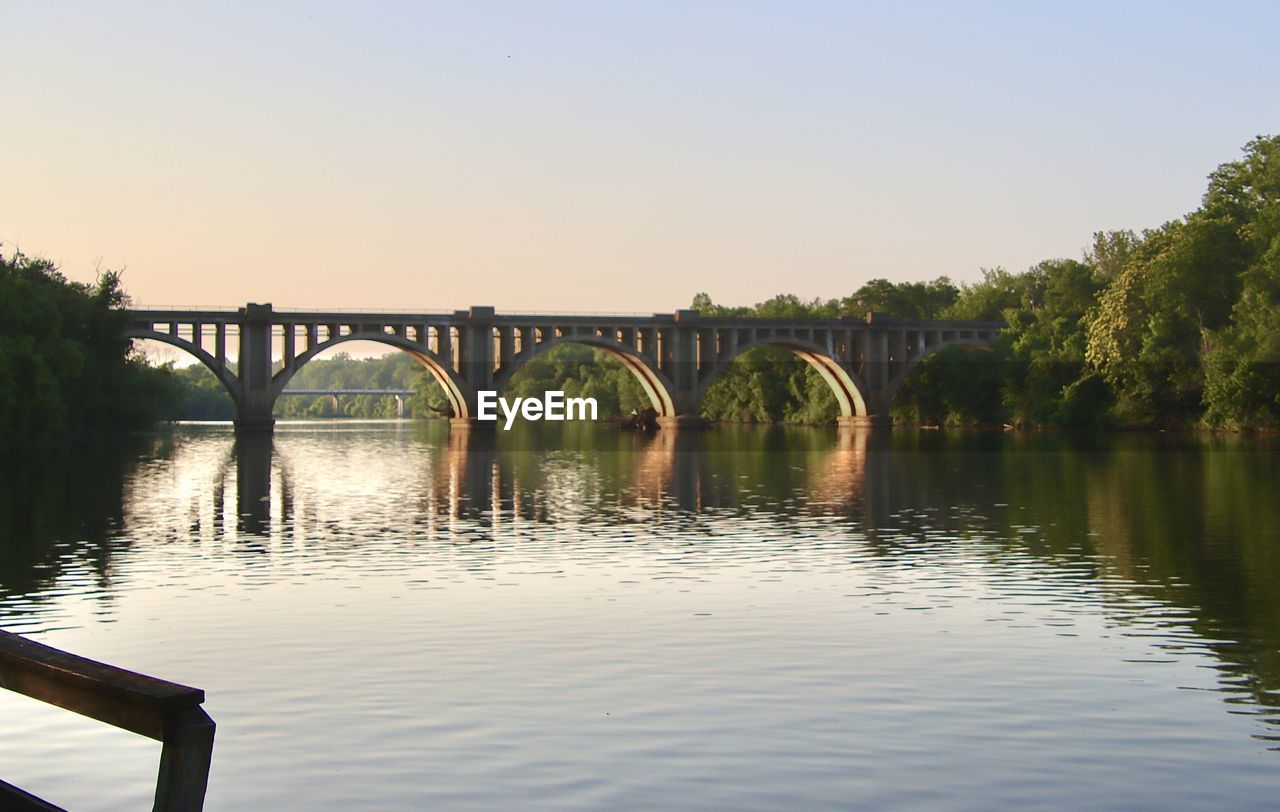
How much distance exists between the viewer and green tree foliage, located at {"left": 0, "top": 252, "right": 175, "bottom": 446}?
64.0 metres

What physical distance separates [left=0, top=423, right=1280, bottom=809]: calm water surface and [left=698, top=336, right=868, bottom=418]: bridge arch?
90.1 m

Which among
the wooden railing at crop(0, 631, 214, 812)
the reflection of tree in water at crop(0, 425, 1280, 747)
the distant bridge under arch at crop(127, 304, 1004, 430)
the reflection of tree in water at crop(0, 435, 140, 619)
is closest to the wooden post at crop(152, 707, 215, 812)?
the wooden railing at crop(0, 631, 214, 812)

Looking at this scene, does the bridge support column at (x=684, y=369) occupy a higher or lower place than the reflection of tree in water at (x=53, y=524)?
higher

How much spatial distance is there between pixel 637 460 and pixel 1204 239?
3867 centimetres

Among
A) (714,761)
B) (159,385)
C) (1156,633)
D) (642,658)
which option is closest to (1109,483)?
(1156,633)

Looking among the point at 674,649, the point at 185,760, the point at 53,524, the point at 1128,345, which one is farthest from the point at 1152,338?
the point at 185,760

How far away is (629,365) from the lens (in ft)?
425

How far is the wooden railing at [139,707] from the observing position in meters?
5.71

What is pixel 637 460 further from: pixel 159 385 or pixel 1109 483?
pixel 159 385

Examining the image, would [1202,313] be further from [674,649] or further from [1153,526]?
[674,649]

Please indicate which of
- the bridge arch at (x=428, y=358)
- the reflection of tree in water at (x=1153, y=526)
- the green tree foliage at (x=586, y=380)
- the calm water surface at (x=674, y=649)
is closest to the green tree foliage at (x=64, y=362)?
the bridge arch at (x=428, y=358)

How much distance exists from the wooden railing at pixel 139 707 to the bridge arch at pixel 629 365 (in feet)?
369

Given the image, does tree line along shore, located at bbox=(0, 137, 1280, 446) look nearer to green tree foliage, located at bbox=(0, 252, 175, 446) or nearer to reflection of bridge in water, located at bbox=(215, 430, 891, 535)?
green tree foliage, located at bbox=(0, 252, 175, 446)

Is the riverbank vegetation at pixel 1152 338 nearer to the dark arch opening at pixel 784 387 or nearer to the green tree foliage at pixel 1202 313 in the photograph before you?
the green tree foliage at pixel 1202 313
